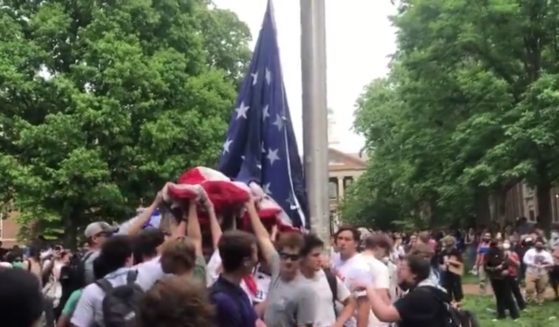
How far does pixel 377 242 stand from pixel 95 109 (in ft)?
74.1

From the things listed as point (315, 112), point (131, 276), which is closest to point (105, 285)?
point (131, 276)

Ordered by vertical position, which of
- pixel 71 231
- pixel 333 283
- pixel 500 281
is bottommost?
pixel 500 281

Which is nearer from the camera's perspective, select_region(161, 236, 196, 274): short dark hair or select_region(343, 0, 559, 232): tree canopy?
select_region(161, 236, 196, 274): short dark hair

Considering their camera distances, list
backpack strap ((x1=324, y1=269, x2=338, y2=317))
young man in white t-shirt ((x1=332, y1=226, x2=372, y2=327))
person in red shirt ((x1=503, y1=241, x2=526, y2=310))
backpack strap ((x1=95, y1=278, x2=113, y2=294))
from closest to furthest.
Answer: backpack strap ((x1=95, y1=278, x2=113, y2=294)), backpack strap ((x1=324, y1=269, x2=338, y2=317)), young man in white t-shirt ((x1=332, y1=226, x2=372, y2=327)), person in red shirt ((x1=503, y1=241, x2=526, y2=310))

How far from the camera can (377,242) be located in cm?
968

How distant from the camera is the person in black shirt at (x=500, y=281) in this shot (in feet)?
63.5

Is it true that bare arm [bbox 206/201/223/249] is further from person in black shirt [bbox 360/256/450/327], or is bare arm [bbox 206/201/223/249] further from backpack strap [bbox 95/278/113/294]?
backpack strap [bbox 95/278/113/294]

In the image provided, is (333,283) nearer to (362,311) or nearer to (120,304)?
(362,311)

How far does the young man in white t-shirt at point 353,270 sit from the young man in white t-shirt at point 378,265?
7 cm

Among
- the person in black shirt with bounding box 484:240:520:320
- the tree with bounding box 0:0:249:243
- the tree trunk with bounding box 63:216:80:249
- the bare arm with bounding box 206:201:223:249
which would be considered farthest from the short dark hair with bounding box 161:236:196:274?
the tree trunk with bounding box 63:216:80:249

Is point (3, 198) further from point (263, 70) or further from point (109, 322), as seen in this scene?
point (109, 322)

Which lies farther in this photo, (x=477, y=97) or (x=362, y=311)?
(x=477, y=97)

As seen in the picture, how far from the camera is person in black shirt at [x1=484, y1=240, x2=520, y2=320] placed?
19344 millimetres

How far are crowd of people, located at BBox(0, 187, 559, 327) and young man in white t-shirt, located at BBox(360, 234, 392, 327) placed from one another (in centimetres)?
1
